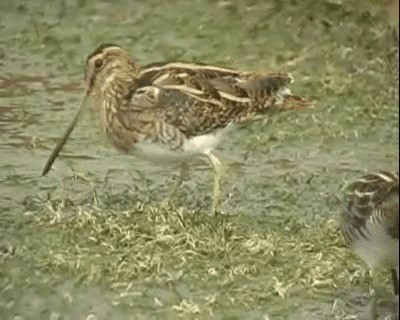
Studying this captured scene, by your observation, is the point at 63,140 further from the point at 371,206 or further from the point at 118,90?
the point at 371,206

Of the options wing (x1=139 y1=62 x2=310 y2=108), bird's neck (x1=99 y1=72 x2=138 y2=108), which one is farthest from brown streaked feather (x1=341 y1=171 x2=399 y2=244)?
bird's neck (x1=99 y1=72 x2=138 y2=108)

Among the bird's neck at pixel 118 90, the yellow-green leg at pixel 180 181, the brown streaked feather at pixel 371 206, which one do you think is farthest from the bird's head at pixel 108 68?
the brown streaked feather at pixel 371 206

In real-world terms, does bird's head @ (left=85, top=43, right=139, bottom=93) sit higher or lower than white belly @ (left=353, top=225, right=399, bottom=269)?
higher

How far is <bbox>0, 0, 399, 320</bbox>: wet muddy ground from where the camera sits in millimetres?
2068

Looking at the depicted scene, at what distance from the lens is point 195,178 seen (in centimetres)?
215

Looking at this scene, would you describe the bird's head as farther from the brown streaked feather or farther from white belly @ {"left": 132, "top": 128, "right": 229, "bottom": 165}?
the brown streaked feather

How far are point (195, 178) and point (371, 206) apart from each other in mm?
260

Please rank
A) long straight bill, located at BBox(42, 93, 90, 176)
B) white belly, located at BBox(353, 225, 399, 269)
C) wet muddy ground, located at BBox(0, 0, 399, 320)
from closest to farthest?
1. white belly, located at BBox(353, 225, 399, 269)
2. wet muddy ground, located at BBox(0, 0, 399, 320)
3. long straight bill, located at BBox(42, 93, 90, 176)

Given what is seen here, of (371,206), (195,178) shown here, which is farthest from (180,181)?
(371,206)

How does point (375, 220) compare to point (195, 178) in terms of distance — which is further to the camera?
point (195, 178)

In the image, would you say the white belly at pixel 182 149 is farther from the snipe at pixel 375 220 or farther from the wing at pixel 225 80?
the snipe at pixel 375 220

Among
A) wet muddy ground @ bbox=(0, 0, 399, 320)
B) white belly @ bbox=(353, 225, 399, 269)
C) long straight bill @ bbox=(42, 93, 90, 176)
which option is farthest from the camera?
long straight bill @ bbox=(42, 93, 90, 176)

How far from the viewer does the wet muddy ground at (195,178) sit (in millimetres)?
2068

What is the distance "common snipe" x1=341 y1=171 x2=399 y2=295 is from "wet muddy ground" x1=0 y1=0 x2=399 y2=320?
42 millimetres
